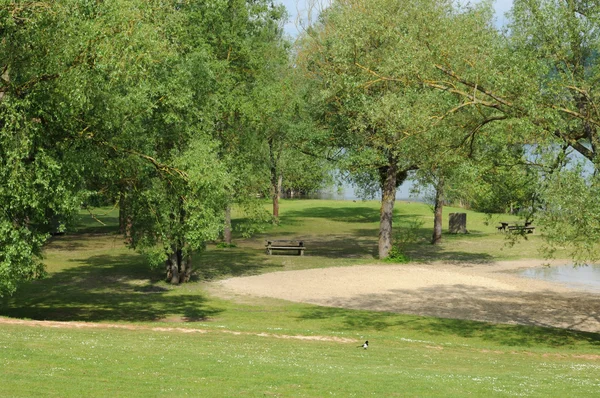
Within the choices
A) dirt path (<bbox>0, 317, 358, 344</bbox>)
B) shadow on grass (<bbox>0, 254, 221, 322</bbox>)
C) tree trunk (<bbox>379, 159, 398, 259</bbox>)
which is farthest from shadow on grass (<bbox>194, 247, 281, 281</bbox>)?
dirt path (<bbox>0, 317, 358, 344</bbox>)

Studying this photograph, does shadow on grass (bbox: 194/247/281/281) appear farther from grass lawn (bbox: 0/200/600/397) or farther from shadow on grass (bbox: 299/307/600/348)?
shadow on grass (bbox: 299/307/600/348)

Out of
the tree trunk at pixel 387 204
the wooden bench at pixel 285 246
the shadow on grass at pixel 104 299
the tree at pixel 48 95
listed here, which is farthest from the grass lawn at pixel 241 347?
the tree trunk at pixel 387 204

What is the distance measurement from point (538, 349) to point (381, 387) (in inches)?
364

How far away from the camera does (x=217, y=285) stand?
32406mm

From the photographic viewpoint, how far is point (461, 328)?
24.4 m

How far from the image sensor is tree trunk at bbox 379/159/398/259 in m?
40.9

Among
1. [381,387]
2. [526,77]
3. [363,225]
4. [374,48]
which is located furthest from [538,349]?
[363,225]

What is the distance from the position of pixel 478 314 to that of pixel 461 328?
8.92 feet

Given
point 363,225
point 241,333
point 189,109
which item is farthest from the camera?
point 363,225

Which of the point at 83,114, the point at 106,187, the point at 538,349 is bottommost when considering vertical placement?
the point at 538,349

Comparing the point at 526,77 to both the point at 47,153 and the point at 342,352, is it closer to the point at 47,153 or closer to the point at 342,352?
the point at 342,352

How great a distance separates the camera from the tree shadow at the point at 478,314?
2366 centimetres

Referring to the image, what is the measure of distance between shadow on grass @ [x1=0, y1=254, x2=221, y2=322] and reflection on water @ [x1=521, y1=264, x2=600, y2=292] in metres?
17.0

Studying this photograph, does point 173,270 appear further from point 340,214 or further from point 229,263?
point 340,214
